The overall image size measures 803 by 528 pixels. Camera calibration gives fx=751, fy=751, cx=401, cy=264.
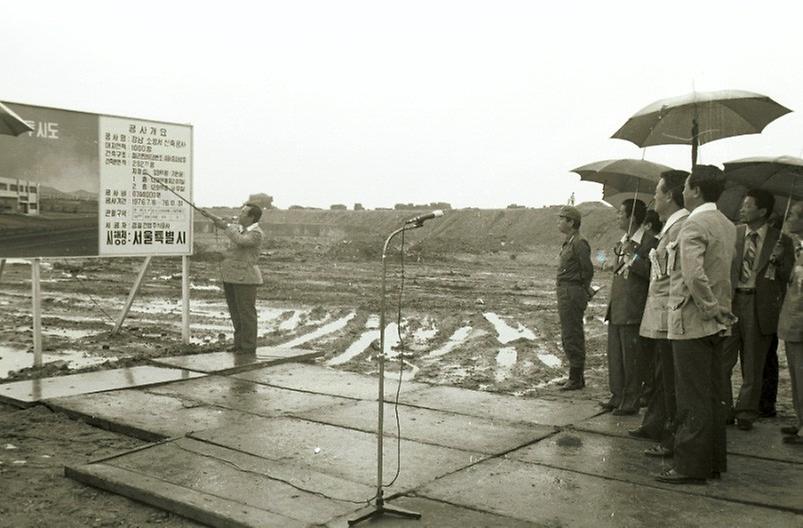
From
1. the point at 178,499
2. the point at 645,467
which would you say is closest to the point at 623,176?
the point at 645,467

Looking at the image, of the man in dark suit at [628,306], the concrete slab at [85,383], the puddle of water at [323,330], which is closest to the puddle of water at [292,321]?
the puddle of water at [323,330]

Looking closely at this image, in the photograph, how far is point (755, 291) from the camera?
6.51 m

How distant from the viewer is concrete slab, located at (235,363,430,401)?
7.71m

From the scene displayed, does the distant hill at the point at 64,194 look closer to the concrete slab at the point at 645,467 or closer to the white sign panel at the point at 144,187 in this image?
the white sign panel at the point at 144,187

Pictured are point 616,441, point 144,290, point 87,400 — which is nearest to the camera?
point 616,441

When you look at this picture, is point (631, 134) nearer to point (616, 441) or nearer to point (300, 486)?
point (616, 441)

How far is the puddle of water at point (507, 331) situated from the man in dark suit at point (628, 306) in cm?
524

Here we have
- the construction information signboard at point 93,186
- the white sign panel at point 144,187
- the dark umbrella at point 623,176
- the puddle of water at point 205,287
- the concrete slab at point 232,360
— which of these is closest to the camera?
the dark umbrella at point 623,176

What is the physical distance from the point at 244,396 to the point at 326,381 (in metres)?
1.09

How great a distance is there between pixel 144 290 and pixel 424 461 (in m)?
14.3

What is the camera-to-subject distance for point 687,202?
16.4 ft

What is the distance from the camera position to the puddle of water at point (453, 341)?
36.4 ft

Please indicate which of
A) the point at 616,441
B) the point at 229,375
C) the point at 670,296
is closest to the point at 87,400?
the point at 229,375

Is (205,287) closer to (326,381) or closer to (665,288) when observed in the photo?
(326,381)
